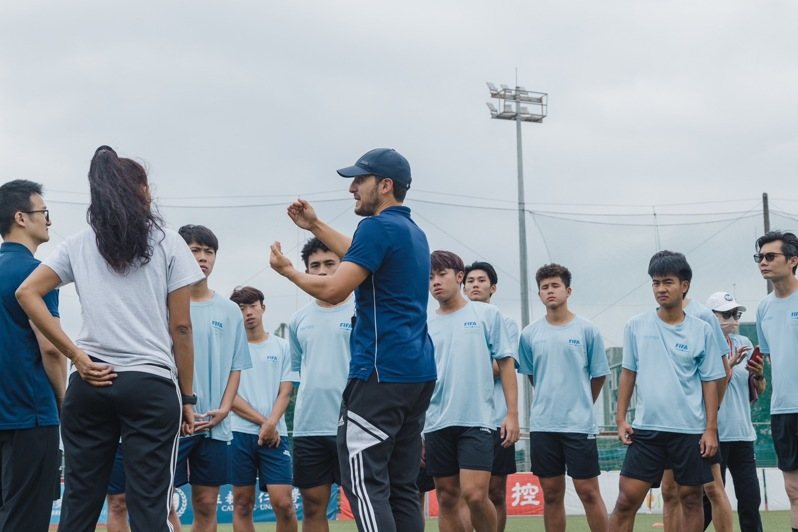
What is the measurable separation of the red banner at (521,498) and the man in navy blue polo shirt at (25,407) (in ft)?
40.6

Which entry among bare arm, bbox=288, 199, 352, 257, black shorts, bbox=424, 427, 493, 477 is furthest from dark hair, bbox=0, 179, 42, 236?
black shorts, bbox=424, 427, 493, 477

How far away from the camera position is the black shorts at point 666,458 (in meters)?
7.23

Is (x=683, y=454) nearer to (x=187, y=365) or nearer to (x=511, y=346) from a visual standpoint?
(x=511, y=346)

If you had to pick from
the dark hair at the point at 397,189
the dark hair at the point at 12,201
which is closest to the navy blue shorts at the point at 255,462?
the dark hair at the point at 12,201

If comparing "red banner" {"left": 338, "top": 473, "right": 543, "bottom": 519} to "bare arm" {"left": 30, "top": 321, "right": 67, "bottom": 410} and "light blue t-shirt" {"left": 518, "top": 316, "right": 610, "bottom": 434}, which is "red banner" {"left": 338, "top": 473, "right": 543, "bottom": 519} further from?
"bare arm" {"left": 30, "top": 321, "right": 67, "bottom": 410}

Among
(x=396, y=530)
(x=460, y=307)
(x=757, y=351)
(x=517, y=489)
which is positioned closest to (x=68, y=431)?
(x=396, y=530)

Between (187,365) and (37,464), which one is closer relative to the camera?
(187,365)

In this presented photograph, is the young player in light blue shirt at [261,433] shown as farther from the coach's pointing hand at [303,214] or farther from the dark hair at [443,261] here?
the coach's pointing hand at [303,214]

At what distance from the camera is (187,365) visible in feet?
14.8

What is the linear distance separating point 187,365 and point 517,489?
13.4 meters

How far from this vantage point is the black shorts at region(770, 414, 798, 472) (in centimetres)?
714

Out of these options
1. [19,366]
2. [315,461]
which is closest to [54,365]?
[19,366]

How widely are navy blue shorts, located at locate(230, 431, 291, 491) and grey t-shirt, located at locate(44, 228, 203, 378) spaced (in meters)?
3.63

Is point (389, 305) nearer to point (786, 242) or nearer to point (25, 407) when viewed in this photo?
point (25, 407)
